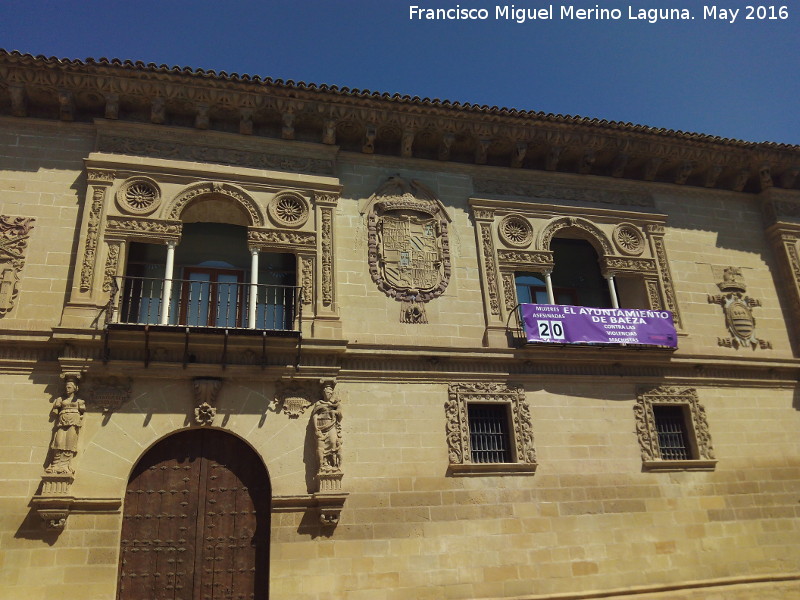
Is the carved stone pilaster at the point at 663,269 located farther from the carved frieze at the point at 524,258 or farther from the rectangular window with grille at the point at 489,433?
the rectangular window with grille at the point at 489,433

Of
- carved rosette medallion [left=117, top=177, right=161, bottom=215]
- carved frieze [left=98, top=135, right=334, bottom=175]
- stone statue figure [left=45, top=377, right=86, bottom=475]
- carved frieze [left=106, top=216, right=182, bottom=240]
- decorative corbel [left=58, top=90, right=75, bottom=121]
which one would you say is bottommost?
stone statue figure [left=45, top=377, right=86, bottom=475]

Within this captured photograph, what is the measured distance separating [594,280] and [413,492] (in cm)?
581

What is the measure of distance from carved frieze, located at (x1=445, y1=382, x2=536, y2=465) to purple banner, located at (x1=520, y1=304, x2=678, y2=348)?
102cm

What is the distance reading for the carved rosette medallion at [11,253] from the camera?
8.59m

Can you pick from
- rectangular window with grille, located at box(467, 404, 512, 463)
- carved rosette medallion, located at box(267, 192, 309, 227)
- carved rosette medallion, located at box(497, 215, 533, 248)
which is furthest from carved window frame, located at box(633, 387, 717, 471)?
carved rosette medallion, located at box(267, 192, 309, 227)

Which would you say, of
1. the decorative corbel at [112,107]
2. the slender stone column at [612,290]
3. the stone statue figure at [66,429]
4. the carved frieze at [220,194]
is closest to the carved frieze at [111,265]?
the carved frieze at [220,194]

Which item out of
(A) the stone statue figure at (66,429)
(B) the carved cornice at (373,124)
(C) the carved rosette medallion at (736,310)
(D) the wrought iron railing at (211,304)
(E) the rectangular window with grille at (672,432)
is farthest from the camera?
(C) the carved rosette medallion at (736,310)

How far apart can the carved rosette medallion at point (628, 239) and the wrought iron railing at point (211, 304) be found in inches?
247

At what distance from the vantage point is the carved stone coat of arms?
1009 centimetres

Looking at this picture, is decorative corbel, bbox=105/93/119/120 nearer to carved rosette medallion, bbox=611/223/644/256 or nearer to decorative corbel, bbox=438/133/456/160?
decorative corbel, bbox=438/133/456/160

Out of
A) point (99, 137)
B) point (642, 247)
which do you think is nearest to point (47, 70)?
point (99, 137)

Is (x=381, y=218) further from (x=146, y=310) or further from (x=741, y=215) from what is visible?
(x=741, y=215)

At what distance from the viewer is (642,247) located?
1173 centimetres

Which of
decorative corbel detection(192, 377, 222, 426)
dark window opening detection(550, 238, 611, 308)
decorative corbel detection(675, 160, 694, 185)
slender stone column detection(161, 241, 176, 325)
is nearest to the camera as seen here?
decorative corbel detection(192, 377, 222, 426)
